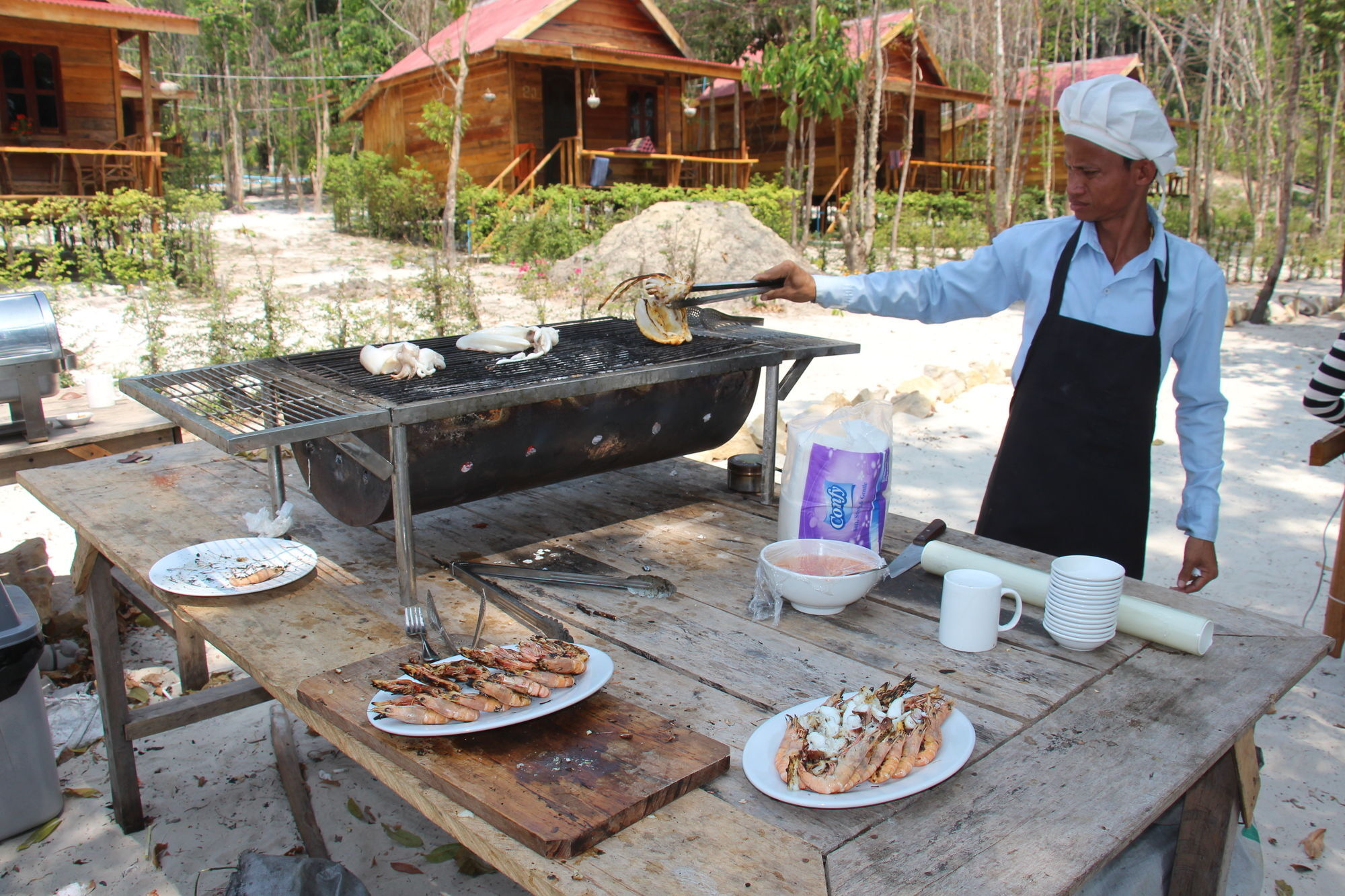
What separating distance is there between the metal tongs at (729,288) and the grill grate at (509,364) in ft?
0.39

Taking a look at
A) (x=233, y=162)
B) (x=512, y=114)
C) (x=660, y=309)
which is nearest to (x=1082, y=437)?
(x=660, y=309)

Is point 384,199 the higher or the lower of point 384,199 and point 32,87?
the lower

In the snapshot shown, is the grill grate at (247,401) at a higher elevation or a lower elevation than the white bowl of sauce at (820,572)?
higher

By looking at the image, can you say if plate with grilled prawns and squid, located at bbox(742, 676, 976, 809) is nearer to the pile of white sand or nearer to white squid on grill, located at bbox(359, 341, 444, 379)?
white squid on grill, located at bbox(359, 341, 444, 379)

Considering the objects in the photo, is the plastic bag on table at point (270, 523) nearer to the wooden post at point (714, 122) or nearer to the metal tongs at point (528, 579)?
the metal tongs at point (528, 579)

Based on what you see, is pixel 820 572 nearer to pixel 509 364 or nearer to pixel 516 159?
pixel 509 364

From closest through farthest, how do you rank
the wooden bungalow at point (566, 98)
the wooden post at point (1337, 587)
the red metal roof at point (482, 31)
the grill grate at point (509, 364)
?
the grill grate at point (509, 364) → the wooden post at point (1337, 587) → the wooden bungalow at point (566, 98) → the red metal roof at point (482, 31)

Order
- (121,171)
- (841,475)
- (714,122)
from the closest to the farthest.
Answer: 1. (841,475)
2. (121,171)
3. (714,122)

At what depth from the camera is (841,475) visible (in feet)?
7.09

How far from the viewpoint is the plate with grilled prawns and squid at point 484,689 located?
4.81ft

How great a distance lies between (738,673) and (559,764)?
1.51 feet

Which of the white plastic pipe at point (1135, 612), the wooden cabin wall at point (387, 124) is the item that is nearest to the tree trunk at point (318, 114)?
the wooden cabin wall at point (387, 124)

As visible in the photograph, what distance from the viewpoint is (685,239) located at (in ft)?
38.8

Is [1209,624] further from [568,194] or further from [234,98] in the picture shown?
[234,98]
